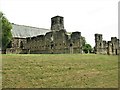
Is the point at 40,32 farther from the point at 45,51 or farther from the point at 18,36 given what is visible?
the point at 45,51

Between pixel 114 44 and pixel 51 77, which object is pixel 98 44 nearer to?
pixel 114 44

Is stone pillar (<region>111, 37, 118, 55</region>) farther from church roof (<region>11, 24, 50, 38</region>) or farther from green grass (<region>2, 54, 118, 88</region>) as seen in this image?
green grass (<region>2, 54, 118, 88</region>)

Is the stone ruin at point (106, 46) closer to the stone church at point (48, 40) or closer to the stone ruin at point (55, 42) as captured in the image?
the stone ruin at point (55, 42)

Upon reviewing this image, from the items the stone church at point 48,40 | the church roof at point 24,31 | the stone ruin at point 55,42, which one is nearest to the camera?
the stone church at point 48,40

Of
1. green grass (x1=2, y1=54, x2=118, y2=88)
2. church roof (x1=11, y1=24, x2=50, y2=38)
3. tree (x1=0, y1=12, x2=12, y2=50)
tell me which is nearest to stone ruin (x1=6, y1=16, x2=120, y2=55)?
church roof (x1=11, y1=24, x2=50, y2=38)

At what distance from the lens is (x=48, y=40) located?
56156 mm

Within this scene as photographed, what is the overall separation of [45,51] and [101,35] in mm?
15125

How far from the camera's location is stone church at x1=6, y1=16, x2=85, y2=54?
4929cm

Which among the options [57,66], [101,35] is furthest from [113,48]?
[57,66]

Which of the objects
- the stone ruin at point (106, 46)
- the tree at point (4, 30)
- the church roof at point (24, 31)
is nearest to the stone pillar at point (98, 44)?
the stone ruin at point (106, 46)

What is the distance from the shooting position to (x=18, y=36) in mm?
72000

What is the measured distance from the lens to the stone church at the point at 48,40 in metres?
49.3

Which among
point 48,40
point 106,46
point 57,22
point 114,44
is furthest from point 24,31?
point 114,44

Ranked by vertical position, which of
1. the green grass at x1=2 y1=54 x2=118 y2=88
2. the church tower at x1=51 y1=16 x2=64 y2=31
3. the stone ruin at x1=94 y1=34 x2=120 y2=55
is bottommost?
the green grass at x1=2 y1=54 x2=118 y2=88
